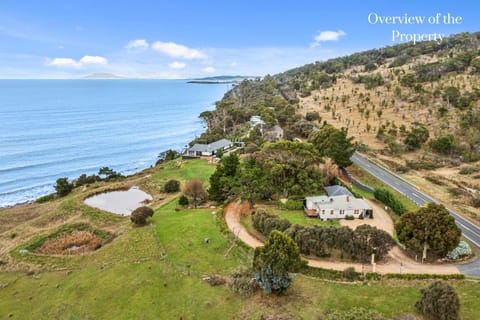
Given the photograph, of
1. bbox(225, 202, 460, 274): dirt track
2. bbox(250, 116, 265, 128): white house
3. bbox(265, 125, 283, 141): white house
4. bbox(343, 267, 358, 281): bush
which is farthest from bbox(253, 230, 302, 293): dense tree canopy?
bbox(250, 116, 265, 128): white house

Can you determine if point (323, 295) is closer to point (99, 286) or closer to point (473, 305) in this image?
point (473, 305)

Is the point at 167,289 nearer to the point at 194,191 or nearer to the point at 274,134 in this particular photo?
the point at 194,191

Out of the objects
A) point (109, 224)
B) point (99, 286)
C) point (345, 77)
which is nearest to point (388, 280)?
point (99, 286)

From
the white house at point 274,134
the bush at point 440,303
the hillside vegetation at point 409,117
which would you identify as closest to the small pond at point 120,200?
the hillside vegetation at point 409,117

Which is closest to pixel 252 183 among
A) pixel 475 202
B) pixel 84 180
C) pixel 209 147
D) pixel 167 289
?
pixel 167 289

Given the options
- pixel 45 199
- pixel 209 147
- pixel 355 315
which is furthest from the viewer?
pixel 209 147

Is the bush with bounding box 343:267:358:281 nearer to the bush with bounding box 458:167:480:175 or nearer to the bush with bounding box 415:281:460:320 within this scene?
the bush with bounding box 415:281:460:320
